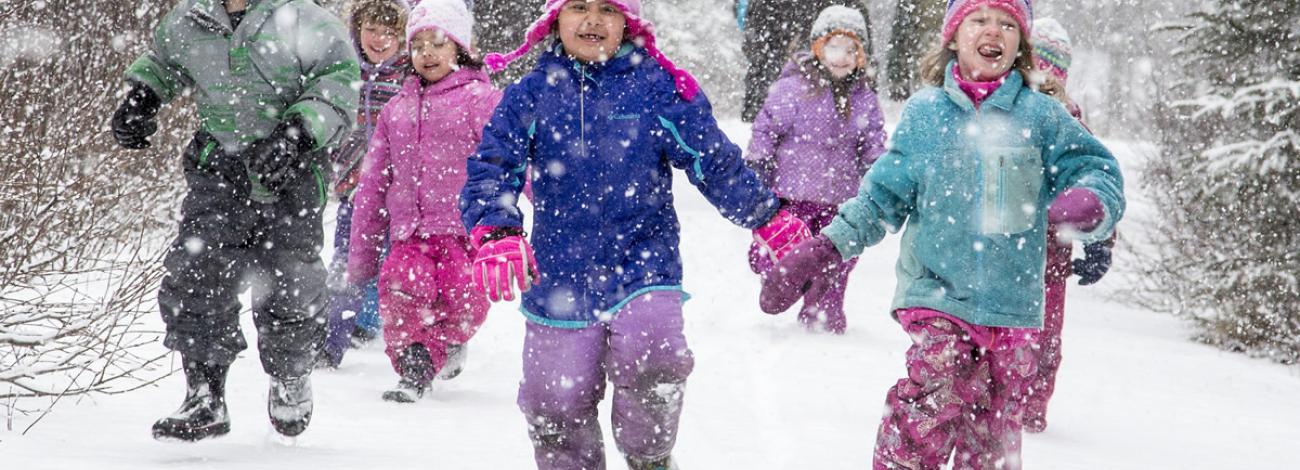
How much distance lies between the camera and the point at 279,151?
418cm

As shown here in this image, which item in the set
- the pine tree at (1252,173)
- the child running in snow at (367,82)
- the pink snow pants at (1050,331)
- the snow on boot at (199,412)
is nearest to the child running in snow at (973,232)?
the pink snow pants at (1050,331)

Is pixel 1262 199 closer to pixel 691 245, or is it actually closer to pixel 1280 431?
pixel 1280 431

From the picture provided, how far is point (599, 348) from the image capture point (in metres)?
3.70

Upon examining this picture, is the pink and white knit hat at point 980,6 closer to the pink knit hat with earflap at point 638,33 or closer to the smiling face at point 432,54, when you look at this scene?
the pink knit hat with earflap at point 638,33

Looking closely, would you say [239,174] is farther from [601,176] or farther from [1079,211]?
[1079,211]

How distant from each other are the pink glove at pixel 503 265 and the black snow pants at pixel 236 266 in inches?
45.6

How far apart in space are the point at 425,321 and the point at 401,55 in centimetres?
173

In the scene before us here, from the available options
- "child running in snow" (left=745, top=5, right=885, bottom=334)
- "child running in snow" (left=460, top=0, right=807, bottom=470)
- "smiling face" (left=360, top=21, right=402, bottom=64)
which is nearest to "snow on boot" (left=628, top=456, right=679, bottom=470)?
"child running in snow" (left=460, top=0, right=807, bottom=470)

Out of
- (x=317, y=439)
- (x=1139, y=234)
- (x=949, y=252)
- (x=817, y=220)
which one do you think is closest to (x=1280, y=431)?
(x=817, y=220)

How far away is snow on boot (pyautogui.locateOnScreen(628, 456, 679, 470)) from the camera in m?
3.73

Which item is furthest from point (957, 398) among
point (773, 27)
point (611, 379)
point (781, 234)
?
point (773, 27)

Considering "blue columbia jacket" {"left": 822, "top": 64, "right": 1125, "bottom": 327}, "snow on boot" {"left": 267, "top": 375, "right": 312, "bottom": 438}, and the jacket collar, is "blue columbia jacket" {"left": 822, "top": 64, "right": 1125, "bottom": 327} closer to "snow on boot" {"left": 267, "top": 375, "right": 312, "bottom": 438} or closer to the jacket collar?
the jacket collar

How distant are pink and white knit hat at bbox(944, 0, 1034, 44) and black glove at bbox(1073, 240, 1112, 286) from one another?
0.81 metres

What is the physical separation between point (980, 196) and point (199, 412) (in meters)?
2.60
